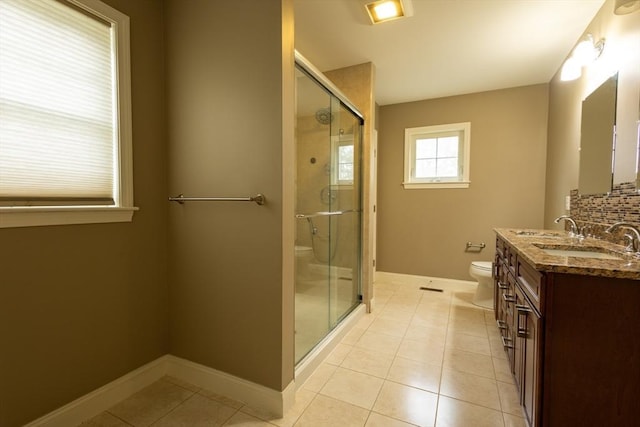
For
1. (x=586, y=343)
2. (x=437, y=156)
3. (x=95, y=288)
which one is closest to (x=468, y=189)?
(x=437, y=156)

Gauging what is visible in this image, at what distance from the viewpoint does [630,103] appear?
1669 millimetres

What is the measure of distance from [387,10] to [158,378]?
283 centimetres

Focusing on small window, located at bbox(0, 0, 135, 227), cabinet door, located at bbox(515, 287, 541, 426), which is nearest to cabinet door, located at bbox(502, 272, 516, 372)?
cabinet door, located at bbox(515, 287, 541, 426)

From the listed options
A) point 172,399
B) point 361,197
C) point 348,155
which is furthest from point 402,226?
point 172,399

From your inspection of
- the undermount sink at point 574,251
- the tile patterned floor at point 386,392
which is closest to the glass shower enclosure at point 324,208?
the tile patterned floor at point 386,392

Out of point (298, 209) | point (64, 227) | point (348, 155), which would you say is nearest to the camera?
point (64, 227)

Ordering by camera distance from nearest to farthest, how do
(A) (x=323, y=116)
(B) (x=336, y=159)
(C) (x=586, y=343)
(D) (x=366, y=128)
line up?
(C) (x=586, y=343) → (A) (x=323, y=116) → (B) (x=336, y=159) → (D) (x=366, y=128)

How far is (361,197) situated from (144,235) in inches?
75.8

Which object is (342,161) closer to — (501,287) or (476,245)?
(501,287)

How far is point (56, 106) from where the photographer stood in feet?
4.34

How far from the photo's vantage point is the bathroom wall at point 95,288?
48.6 inches

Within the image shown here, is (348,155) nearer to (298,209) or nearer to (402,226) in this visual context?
(298,209)

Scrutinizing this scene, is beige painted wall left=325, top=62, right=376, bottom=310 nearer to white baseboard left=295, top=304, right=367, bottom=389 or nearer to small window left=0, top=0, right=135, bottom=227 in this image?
white baseboard left=295, top=304, right=367, bottom=389

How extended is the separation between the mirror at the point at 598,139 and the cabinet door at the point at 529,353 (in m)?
1.14
